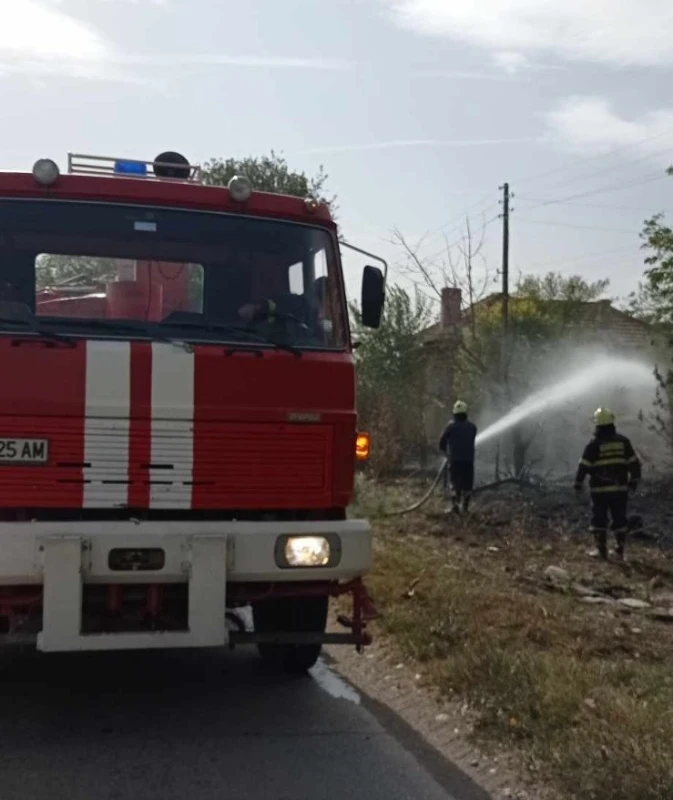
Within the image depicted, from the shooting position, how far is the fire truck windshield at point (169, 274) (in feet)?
18.0

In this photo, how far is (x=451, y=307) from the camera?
76.1 ft

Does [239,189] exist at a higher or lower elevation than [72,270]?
higher

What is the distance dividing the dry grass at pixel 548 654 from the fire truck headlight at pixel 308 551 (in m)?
1.14

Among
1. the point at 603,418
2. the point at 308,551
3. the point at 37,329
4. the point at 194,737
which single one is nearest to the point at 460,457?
the point at 603,418

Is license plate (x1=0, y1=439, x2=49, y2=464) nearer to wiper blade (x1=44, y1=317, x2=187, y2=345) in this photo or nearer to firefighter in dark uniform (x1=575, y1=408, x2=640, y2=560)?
wiper blade (x1=44, y1=317, x2=187, y2=345)

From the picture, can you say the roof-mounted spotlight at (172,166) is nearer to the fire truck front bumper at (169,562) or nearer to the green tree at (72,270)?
the green tree at (72,270)

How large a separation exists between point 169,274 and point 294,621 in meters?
2.11

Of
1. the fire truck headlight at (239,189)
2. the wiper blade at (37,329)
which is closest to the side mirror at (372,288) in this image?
the fire truck headlight at (239,189)

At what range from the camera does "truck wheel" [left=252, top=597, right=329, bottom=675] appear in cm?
629

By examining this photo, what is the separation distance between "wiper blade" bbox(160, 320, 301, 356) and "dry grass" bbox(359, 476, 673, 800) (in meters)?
2.11

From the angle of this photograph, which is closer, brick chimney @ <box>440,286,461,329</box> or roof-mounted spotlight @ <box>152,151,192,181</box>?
roof-mounted spotlight @ <box>152,151,192,181</box>

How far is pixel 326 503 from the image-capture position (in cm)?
557

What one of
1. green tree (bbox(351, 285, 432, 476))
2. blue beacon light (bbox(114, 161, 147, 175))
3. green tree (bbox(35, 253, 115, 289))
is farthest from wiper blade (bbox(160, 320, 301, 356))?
green tree (bbox(351, 285, 432, 476))

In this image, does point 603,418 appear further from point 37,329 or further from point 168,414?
point 37,329
